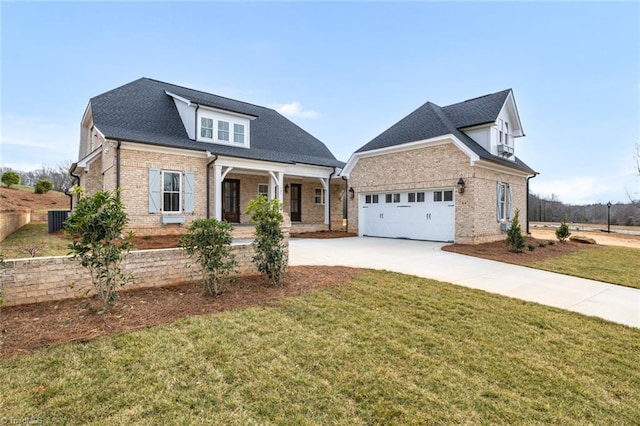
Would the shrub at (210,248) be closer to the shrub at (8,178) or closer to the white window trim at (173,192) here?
the white window trim at (173,192)

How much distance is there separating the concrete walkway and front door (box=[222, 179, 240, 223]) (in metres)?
5.97

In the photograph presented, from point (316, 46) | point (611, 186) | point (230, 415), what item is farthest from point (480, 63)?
point (611, 186)

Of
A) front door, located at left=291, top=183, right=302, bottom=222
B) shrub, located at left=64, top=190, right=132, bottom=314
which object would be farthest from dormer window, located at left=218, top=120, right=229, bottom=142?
shrub, located at left=64, top=190, right=132, bottom=314

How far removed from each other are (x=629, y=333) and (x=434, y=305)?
2.48 meters

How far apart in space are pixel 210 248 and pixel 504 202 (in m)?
14.1

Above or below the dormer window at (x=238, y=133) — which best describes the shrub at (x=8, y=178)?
below

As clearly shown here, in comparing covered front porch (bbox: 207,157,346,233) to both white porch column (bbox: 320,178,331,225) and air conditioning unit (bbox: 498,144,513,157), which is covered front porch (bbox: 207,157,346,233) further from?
air conditioning unit (bbox: 498,144,513,157)

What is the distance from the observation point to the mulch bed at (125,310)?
352cm

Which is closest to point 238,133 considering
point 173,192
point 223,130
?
point 223,130

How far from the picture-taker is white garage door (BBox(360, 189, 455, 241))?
1337 cm

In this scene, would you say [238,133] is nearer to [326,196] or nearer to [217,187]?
[217,187]

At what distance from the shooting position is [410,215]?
14.6m

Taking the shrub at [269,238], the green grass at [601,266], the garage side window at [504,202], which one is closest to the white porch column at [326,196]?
the garage side window at [504,202]

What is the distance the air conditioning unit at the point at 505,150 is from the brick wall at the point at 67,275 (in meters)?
14.9
